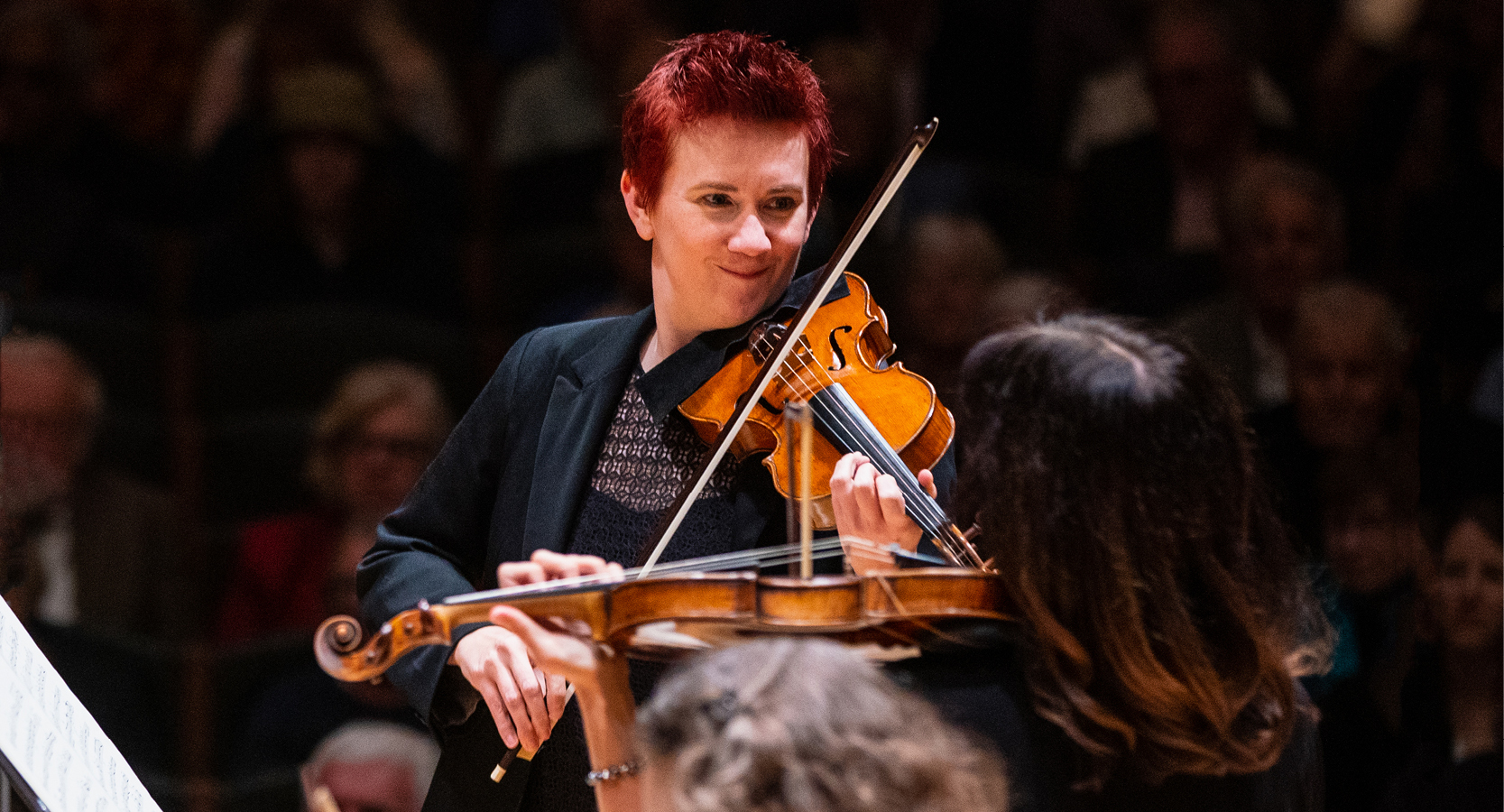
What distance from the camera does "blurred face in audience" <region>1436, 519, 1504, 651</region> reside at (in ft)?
7.32

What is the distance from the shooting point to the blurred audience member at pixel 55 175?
3.13m

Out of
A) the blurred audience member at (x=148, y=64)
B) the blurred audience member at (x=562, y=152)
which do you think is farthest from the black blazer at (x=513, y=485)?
the blurred audience member at (x=148, y=64)

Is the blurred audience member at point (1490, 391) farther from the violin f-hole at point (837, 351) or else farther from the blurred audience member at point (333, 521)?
the blurred audience member at point (333, 521)

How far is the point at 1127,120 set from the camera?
3.12 m

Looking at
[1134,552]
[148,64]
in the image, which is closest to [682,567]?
[1134,552]

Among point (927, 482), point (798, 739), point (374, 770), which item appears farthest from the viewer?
point (374, 770)

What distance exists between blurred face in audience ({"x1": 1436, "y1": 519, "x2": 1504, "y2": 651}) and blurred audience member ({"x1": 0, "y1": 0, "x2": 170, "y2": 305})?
2479 mm

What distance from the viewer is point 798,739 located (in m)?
0.90

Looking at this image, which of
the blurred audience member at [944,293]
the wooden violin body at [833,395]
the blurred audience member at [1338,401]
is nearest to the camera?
the wooden violin body at [833,395]

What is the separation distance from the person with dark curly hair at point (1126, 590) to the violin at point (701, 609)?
5cm

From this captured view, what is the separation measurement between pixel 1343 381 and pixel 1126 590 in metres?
1.67

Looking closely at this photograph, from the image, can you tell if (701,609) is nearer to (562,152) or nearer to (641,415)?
(641,415)

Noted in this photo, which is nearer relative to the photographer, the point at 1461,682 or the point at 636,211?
the point at 636,211

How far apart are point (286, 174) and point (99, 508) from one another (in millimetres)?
784
